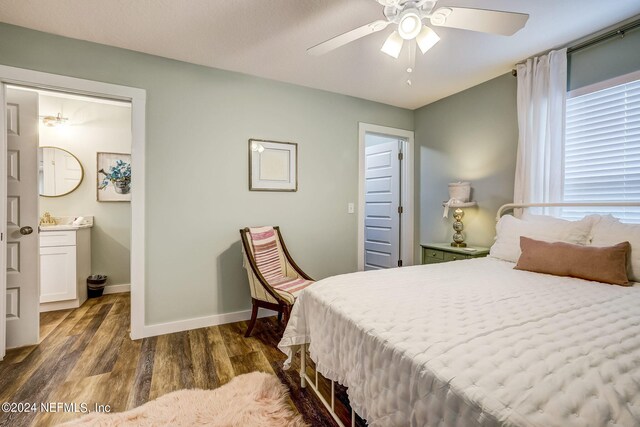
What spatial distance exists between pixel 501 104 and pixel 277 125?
90.2 inches

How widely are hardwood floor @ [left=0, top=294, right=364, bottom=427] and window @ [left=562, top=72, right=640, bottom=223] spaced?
245 cm

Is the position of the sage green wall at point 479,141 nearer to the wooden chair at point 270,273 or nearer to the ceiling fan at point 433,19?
the ceiling fan at point 433,19

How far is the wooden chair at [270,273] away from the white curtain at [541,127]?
2.16 meters

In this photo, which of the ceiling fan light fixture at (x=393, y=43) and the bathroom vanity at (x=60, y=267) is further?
the bathroom vanity at (x=60, y=267)

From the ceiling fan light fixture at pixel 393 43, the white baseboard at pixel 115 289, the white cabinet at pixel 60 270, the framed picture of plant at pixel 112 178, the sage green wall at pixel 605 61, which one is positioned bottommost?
the white baseboard at pixel 115 289

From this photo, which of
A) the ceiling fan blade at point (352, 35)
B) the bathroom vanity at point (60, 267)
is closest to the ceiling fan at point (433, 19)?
the ceiling fan blade at point (352, 35)

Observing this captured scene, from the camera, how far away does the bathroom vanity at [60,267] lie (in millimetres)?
3025

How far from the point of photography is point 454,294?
139 cm

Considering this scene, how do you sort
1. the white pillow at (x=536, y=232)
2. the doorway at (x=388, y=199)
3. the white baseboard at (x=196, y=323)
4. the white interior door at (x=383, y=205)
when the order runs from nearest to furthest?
the white pillow at (x=536, y=232) < the white baseboard at (x=196, y=323) < the doorway at (x=388, y=199) < the white interior door at (x=383, y=205)

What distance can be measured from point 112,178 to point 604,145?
521cm

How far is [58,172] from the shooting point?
11.6 ft

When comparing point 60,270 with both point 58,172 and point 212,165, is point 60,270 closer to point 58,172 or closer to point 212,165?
point 58,172

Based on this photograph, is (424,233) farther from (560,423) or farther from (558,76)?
(560,423)

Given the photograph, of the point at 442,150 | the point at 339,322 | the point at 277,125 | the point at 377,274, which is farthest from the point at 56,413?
the point at 442,150
